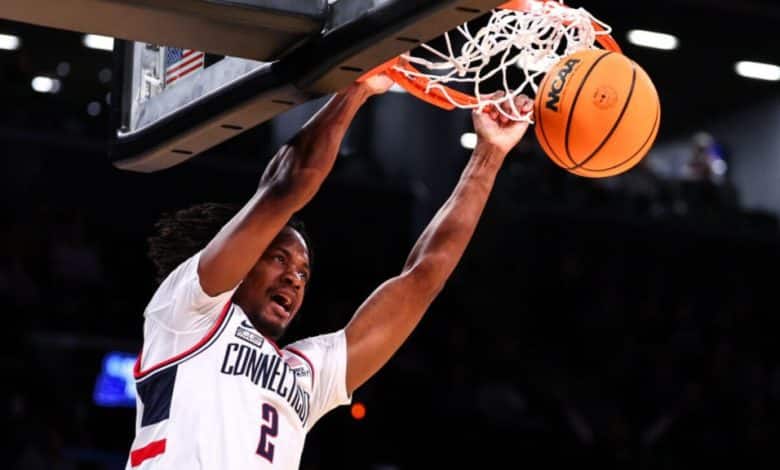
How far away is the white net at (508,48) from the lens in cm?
370

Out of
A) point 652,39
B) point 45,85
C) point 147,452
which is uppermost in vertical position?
point 147,452

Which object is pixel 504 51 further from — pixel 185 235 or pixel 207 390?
pixel 207 390

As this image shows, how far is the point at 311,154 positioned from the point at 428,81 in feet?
1.83

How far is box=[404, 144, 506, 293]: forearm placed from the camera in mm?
3920

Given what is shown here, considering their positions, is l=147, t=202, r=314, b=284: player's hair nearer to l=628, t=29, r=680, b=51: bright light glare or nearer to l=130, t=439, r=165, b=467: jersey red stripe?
l=130, t=439, r=165, b=467: jersey red stripe

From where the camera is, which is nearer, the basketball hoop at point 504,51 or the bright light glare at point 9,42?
the basketball hoop at point 504,51

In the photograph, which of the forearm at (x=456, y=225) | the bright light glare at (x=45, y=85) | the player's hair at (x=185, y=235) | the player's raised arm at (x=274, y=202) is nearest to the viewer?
the player's raised arm at (x=274, y=202)

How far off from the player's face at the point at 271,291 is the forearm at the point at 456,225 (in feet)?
1.64

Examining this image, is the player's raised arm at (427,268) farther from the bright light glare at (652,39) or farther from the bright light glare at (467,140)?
A: the bright light glare at (467,140)

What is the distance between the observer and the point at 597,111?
3514 millimetres

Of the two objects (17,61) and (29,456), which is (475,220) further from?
(17,61)

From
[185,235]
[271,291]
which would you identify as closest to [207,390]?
[271,291]

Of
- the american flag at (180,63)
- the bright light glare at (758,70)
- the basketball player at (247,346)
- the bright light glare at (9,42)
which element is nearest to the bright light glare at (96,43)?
the bright light glare at (9,42)

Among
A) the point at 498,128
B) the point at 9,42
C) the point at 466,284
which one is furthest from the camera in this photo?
the point at 466,284
